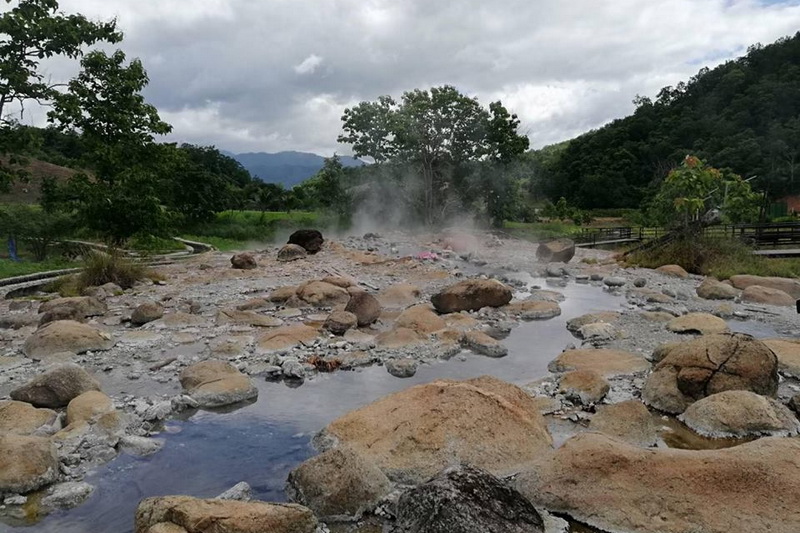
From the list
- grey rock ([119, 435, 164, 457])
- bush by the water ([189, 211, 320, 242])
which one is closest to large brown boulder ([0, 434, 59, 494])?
grey rock ([119, 435, 164, 457])

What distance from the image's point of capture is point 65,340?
31.1 feet

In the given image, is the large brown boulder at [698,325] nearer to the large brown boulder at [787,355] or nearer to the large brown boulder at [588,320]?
the large brown boulder at [588,320]

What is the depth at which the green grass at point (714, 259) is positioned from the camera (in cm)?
1867

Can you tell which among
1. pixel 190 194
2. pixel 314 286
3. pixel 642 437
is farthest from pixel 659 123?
pixel 642 437

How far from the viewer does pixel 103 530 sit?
4570 millimetres

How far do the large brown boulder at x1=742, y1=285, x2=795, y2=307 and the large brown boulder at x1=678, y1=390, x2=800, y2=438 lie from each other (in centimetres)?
870

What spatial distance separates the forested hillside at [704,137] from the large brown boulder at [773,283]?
3413 centimetres

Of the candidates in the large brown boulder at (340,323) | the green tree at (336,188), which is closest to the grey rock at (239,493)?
the large brown boulder at (340,323)

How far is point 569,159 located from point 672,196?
39103 millimetres

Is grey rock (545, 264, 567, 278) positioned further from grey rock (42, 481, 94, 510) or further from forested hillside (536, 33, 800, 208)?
forested hillside (536, 33, 800, 208)

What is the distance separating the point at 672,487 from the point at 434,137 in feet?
112

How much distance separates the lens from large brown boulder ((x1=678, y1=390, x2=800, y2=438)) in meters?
6.03

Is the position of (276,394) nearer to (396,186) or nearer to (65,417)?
(65,417)

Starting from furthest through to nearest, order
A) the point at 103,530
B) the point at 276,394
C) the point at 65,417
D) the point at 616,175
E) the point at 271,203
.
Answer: the point at 616,175 < the point at 271,203 < the point at 276,394 < the point at 65,417 < the point at 103,530
